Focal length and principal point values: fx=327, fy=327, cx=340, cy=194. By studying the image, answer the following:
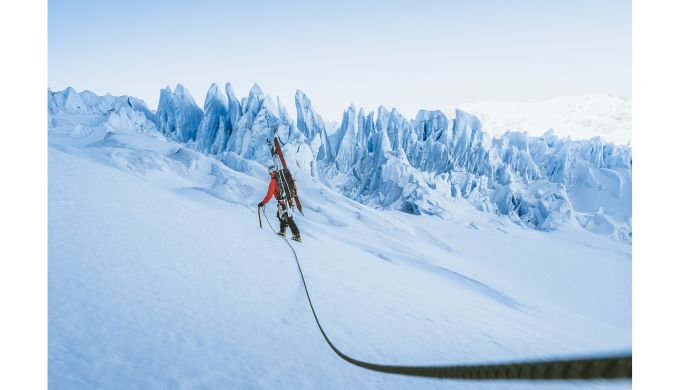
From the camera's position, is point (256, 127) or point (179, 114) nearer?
point (256, 127)

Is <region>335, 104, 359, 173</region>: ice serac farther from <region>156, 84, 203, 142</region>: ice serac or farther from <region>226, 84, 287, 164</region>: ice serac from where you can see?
<region>156, 84, 203, 142</region>: ice serac

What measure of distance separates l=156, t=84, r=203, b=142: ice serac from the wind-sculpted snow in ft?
0.64

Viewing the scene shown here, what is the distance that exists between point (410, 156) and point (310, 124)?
19322 millimetres

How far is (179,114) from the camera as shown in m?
63.9

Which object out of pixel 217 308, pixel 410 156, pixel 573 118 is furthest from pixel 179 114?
pixel 573 118

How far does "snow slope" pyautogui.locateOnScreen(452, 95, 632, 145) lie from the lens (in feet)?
475

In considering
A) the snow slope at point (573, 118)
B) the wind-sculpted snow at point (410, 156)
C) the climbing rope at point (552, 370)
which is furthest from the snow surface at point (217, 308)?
the snow slope at point (573, 118)

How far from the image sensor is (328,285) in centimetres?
452

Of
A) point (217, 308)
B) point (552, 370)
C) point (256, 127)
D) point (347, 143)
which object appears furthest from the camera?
point (347, 143)

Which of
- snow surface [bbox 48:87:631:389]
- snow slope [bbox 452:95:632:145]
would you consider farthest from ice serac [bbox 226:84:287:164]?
snow slope [bbox 452:95:632:145]

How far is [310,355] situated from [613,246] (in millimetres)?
47625

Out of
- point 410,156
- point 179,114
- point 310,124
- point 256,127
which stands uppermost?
point 179,114

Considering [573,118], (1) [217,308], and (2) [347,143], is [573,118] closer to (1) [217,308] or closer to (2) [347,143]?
(2) [347,143]
